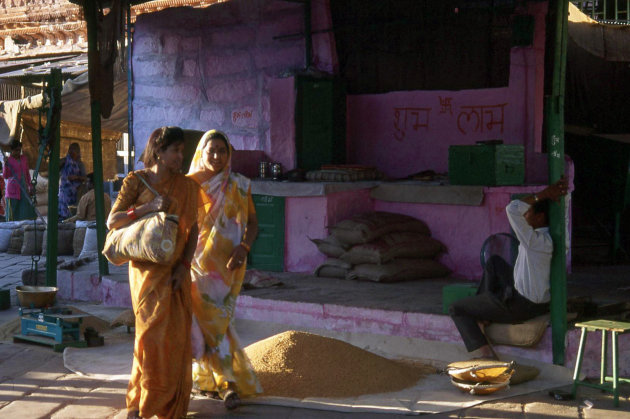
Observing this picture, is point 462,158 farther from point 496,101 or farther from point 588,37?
point 588,37

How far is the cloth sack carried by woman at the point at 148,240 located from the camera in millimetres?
4609

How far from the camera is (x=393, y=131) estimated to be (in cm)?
995

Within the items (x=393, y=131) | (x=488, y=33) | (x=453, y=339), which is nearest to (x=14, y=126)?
(x=393, y=131)

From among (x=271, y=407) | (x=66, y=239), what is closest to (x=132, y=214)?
(x=271, y=407)

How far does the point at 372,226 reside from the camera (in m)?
8.50

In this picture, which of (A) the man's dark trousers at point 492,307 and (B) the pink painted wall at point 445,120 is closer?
(A) the man's dark trousers at point 492,307

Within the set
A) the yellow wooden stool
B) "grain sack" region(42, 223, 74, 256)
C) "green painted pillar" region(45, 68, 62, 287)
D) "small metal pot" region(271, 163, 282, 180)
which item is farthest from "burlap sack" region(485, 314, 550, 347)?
"grain sack" region(42, 223, 74, 256)

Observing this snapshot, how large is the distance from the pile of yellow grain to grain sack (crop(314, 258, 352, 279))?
2.50 meters

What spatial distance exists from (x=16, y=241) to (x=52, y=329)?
6020mm

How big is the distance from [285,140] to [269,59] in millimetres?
1179

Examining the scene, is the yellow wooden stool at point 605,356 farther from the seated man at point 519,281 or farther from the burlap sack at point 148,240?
the burlap sack at point 148,240

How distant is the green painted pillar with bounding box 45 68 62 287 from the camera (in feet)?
27.0

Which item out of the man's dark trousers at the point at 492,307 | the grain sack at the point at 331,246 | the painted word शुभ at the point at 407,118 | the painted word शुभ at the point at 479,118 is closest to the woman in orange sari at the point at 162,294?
the man's dark trousers at the point at 492,307

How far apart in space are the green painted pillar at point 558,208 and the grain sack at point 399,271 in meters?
2.52
